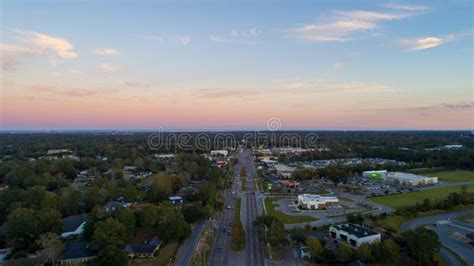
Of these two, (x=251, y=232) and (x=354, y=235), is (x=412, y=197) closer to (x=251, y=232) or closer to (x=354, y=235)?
(x=354, y=235)

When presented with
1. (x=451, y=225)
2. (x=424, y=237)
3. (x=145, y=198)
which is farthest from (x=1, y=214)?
(x=451, y=225)

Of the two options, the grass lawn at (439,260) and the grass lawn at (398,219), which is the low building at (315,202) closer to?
the grass lawn at (398,219)

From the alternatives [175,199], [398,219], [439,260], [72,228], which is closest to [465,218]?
[398,219]

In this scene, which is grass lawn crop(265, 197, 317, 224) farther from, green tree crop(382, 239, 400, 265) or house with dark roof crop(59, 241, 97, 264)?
house with dark roof crop(59, 241, 97, 264)

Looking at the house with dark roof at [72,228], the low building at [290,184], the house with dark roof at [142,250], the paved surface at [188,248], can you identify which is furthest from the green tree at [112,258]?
the low building at [290,184]

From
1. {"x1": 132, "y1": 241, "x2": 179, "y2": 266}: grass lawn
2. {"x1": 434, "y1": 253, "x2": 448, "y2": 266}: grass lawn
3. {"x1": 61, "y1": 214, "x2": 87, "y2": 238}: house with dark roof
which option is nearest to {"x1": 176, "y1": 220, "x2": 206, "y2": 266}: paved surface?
{"x1": 132, "y1": 241, "x2": 179, "y2": 266}: grass lawn

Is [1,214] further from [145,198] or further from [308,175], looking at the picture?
[308,175]

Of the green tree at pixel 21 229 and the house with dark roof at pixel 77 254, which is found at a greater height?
the green tree at pixel 21 229

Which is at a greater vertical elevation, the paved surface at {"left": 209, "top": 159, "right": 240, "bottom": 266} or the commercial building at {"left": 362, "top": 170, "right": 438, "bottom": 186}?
the commercial building at {"left": 362, "top": 170, "right": 438, "bottom": 186}
